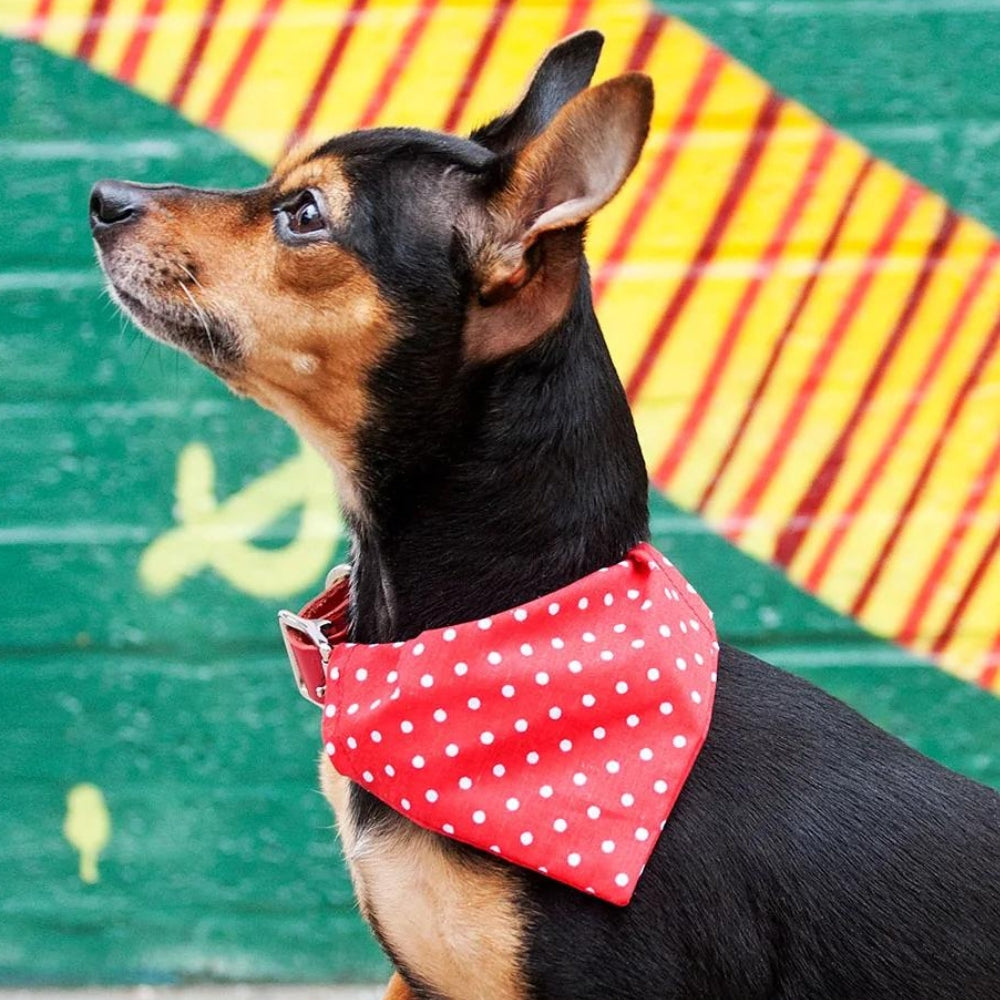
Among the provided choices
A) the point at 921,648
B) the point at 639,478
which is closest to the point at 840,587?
the point at 921,648

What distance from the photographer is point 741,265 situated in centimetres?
361

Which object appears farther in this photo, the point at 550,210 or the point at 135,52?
the point at 135,52

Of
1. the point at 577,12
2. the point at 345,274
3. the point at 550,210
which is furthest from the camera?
the point at 577,12

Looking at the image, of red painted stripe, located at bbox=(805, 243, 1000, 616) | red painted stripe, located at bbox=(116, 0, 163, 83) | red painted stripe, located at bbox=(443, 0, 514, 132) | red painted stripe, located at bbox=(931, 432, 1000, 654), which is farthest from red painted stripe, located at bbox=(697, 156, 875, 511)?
red painted stripe, located at bbox=(116, 0, 163, 83)

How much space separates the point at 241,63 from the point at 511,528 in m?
1.89

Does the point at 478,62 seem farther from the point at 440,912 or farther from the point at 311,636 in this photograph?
the point at 440,912

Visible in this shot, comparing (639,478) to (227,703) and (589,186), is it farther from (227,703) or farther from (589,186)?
(227,703)

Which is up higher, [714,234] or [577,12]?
[577,12]

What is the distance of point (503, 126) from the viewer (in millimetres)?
2531

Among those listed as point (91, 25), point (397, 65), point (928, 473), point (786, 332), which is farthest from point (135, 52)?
point (928, 473)

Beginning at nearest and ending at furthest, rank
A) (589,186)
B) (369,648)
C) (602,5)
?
(589,186) → (369,648) → (602,5)

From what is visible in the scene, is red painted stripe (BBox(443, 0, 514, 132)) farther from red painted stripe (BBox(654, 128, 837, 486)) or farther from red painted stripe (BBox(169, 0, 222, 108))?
red painted stripe (BBox(654, 128, 837, 486))

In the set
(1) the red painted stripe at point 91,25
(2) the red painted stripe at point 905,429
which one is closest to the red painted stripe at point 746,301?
(2) the red painted stripe at point 905,429

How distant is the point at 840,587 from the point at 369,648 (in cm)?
175
